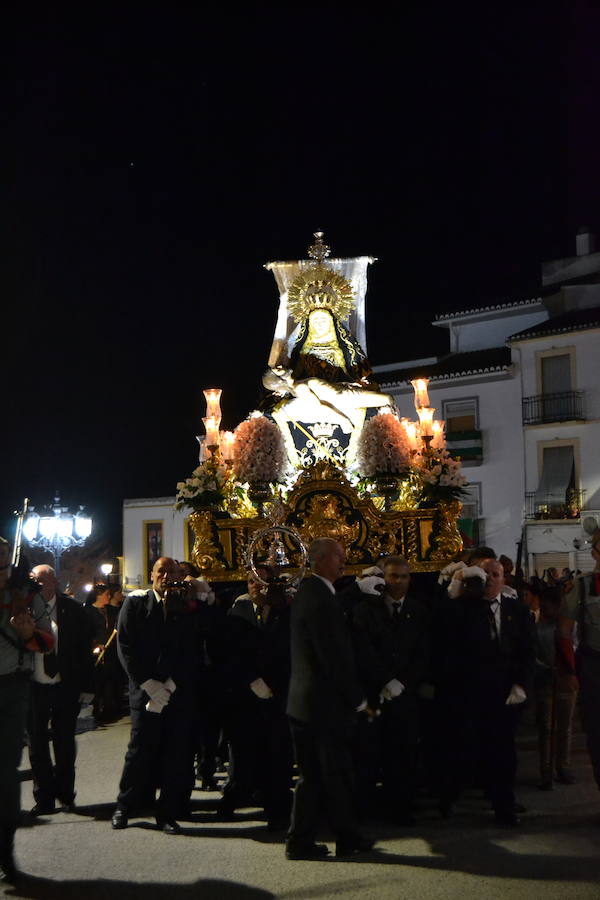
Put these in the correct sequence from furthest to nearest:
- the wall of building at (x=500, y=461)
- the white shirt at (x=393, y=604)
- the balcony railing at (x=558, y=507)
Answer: the wall of building at (x=500, y=461)
the balcony railing at (x=558, y=507)
the white shirt at (x=393, y=604)

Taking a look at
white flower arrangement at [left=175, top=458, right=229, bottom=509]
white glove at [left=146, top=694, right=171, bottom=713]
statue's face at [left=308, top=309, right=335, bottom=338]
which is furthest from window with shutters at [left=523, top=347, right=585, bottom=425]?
white glove at [left=146, top=694, right=171, bottom=713]

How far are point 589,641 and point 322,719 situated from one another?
7.43 ft

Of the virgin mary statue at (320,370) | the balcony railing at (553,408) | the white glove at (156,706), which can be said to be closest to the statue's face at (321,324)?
the virgin mary statue at (320,370)

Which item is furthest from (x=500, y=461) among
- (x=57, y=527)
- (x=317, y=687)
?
(x=317, y=687)

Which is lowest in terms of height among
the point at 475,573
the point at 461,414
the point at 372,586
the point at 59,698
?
the point at 59,698

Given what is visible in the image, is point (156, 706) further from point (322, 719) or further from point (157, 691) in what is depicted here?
point (322, 719)

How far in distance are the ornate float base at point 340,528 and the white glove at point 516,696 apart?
3644 millimetres

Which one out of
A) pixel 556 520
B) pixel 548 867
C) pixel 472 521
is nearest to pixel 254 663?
pixel 548 867

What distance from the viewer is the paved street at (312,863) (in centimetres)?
557

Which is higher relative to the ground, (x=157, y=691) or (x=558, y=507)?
(x=558, y=507)

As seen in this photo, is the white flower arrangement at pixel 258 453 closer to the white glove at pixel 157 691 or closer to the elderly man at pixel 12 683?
the white glove at pixel 157 691

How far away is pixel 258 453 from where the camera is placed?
1148 cm

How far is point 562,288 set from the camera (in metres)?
32.6

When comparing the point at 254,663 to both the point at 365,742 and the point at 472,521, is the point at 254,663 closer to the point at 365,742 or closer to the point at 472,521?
the point at 365,742
